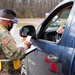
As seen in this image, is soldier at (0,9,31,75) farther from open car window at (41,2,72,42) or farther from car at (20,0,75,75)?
open car window at (41,2,72,42)

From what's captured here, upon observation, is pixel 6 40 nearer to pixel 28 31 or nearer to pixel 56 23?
pixel 28 31

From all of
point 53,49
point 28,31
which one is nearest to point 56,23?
point 28,31

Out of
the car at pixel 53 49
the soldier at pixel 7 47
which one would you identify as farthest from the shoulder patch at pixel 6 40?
the car at pixel 53 49

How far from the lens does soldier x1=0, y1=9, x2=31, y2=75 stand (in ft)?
10.6

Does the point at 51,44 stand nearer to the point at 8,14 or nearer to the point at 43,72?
the point at 43,72

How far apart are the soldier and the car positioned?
0.30 metres

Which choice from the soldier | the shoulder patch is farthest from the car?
the shoulder patch

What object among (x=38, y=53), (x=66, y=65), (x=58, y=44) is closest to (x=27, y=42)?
(x=38, y=53)

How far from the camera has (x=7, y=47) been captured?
3.24m

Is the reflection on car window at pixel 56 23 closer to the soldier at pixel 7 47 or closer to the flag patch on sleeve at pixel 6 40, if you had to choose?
the soldier at pixel 7 47

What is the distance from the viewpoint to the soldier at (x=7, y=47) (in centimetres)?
324

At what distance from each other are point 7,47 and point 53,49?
536 mm

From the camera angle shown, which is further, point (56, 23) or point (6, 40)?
point (56, 23)

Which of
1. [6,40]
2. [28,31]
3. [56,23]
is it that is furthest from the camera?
[56,23]
